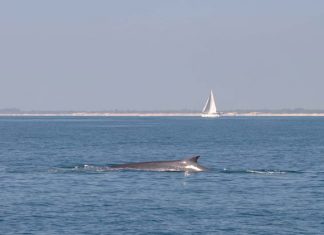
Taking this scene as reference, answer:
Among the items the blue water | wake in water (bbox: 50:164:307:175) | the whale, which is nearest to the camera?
the blue water

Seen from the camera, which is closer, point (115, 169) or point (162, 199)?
point (162, 199)

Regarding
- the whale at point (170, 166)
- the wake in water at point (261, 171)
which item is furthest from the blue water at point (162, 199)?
the whale at point (170, 166)

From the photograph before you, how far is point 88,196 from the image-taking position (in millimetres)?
45812

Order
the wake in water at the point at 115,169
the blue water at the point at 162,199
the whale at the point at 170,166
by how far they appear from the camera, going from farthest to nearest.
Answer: the whale at the point at 170,166, the wake in water at the point at 115,169, the blue water at the point at 162,199

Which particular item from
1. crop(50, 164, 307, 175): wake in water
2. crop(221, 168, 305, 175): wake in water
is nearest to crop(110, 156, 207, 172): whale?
crop(50, 164, 307, 175): wake in water

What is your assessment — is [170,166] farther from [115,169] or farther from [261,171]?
[261,171]

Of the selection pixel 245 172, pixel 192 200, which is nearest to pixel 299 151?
pixel 245 172

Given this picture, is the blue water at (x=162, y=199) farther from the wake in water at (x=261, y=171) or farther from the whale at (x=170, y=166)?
the whale at (x=170, y=166)

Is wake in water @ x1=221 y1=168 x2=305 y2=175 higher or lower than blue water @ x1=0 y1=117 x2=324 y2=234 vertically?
higher

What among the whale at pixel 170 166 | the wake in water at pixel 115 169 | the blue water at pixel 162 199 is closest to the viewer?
the blue water at pixel 162 199

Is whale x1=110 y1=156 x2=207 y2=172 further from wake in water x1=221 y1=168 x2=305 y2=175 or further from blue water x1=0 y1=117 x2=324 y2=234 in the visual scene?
wake in water x1=221 y1=168 x2=305 y2=175

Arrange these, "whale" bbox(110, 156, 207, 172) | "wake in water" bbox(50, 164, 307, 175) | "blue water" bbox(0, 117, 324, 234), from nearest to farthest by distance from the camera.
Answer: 1. "blue water" bbox(0, 117, 324, 234)
2. "wake in water" bbox(50, 164, 307, 175)
3. "whale" bbox(110, 156, 207, 172)

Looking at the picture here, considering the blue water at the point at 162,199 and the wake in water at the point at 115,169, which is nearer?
the blue water at the point at 162,199

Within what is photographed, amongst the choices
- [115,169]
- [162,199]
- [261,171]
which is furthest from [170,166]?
[162,199]
